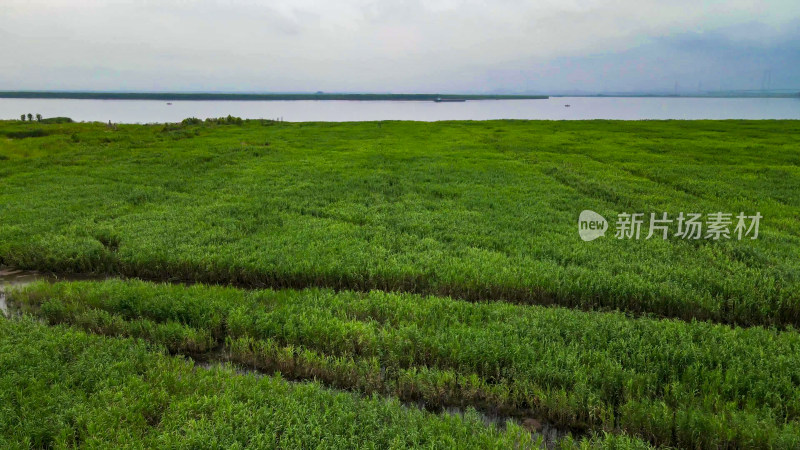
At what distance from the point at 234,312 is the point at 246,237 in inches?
196

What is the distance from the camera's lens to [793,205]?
16453mm

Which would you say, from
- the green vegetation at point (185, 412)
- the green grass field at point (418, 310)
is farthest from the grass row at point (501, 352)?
the green vegetation at point (185, 412)

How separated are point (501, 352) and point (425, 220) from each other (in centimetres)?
805

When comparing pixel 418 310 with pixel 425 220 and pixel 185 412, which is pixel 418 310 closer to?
pixel 185 412

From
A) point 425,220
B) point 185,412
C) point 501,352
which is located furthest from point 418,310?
point 425,220

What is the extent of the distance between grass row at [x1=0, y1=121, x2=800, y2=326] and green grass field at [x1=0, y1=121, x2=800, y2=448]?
0.26ft

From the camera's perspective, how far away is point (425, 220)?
14742 mm

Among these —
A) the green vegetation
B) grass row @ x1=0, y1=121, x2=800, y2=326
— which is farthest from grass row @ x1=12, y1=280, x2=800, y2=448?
grass row @ x1=0, y1=121, x2=800, y2=326

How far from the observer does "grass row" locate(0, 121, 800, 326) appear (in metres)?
9.70

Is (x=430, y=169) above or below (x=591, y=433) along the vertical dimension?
above

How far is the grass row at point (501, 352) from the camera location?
5809 mm

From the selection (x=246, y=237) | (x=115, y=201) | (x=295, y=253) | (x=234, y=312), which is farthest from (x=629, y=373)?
(x=115, y=201)

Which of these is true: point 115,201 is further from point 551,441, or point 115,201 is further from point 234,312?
point 551,441

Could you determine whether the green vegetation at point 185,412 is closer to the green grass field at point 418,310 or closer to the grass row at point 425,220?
the green grass field at point 418,310
